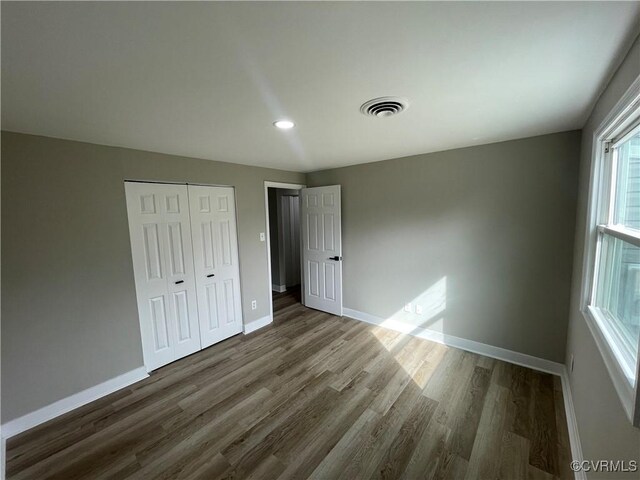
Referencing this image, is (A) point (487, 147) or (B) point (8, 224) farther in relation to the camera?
(A) point (487, 147)

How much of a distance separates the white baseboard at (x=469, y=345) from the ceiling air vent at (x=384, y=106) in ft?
8.48

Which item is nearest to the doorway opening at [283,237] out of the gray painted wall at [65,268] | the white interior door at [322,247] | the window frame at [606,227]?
the white interior door at [322,247]

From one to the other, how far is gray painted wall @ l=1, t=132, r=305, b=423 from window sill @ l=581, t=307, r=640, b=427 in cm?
330

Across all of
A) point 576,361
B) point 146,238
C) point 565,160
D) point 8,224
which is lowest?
point 576,361

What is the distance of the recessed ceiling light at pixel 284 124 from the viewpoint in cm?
185

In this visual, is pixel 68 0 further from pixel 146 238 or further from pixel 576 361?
pixel 576 361

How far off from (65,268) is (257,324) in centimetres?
215

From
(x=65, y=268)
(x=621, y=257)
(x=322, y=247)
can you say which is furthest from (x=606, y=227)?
(x=65, y=268)

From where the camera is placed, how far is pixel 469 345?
287 centimetres

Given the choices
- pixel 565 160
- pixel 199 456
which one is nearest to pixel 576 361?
pixel 565 160

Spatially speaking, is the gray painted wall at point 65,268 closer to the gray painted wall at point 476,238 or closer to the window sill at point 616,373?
the gray painted wall at point 476,238

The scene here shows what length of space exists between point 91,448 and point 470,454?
2598 mm

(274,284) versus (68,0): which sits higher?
(68,0)

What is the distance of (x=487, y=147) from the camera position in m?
2.60
